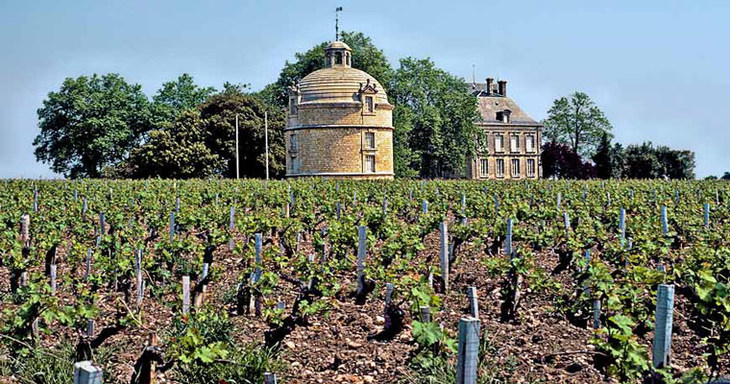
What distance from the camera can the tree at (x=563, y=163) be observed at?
74312 mm

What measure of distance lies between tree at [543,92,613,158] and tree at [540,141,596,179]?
1.45 metres

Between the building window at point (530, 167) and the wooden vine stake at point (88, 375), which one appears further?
the building window at point (530, 167)

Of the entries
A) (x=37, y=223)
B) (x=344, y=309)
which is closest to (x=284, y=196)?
(x=37, y=223)

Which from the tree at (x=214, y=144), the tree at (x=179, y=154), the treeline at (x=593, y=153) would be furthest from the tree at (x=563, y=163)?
the tree at (x=179, y=154)

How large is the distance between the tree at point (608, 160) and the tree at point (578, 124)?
12.1 ft

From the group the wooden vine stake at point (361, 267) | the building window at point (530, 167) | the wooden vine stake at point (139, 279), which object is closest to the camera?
the wooden vine stake at point (361, 267)

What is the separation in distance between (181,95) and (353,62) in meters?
15.1

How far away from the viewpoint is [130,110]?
6078cm

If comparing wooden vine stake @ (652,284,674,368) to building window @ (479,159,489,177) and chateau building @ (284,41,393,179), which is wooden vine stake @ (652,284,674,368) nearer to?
chateau building @ (284,41,393,179)

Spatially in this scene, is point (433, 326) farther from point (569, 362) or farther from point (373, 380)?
point (569, 362)

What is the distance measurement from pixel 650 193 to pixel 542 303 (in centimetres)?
1897

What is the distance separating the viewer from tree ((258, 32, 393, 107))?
194 feet

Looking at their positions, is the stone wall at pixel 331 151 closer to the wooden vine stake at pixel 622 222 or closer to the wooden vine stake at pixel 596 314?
the wooden vine stake at pixel 622 222

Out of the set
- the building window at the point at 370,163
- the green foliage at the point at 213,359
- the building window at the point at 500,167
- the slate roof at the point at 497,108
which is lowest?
the green foliage at the point at 213,359
